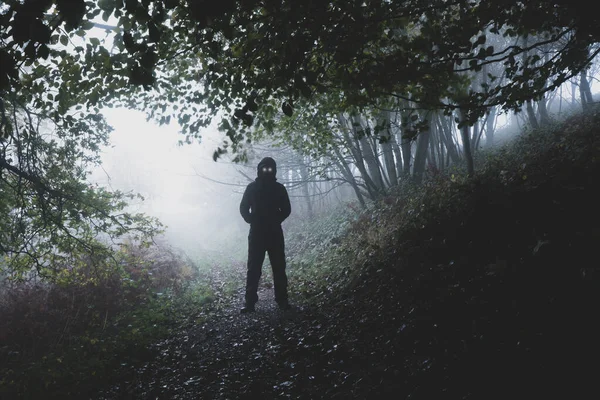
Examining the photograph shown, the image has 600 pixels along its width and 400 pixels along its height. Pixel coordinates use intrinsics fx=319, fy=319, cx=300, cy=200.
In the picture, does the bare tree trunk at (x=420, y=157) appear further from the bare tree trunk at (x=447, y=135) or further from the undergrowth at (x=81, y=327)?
the undergrowth at (x=81, y=327)

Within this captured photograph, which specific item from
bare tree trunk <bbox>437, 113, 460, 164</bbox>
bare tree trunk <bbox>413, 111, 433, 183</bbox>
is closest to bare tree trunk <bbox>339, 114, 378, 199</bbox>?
bare tree trunk <bbox>413, 111, 433, 183</bbox>

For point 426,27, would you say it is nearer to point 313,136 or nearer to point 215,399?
point 215,399

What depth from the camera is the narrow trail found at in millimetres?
3271

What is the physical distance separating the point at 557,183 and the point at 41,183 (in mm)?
7974

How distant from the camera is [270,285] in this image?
928 centimetres

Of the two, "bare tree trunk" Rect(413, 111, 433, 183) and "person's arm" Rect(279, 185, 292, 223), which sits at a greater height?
"bare tree trunk" Rect(413, 111, 433, 183)

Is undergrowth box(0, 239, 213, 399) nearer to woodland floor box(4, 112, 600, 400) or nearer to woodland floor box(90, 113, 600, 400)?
woodland floor box(4, 112, 600, 400)

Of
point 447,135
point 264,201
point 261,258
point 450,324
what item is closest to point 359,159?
point 264,201

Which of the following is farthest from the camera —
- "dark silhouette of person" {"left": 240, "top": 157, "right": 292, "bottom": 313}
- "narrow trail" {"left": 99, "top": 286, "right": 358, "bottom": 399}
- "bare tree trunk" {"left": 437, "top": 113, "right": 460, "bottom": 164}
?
"bare tree trunk" {"left": 437, "top": 113, "right": 460, "bottom": 164}

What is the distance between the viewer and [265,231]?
6277mm

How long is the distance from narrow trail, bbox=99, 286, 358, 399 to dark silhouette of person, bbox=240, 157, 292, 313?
0.48 m

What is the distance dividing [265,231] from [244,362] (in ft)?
8.77

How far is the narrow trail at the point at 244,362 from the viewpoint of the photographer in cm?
327

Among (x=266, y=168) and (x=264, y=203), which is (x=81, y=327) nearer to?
(x=264, y=203)
